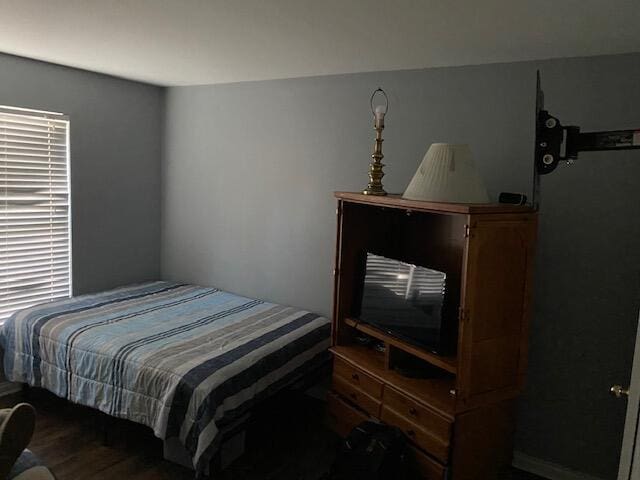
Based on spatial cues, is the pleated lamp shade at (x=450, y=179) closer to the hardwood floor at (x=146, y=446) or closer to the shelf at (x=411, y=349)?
the shelf at (x=411, y=349)

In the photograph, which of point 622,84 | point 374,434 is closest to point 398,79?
point 622,84

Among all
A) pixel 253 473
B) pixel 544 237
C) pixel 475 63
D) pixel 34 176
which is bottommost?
pixel 253 473

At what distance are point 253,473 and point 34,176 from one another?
2473 mm

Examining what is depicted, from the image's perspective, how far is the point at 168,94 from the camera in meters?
4.13

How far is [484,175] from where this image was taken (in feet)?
8.93

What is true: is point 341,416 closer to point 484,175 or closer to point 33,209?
point 484,175

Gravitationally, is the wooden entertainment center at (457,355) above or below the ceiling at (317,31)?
below

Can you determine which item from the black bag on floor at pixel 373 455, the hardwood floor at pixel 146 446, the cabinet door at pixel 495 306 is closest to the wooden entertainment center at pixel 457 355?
the cabinet door at pixel 495 306

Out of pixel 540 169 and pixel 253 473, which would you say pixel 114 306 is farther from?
pixel 540 169

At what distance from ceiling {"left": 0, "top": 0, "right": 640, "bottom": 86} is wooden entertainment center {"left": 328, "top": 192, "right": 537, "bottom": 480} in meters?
0.77

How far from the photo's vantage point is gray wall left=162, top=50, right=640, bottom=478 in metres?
2.39

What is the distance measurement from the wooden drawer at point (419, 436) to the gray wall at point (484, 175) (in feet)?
2.37

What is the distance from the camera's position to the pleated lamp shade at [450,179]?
2.21m

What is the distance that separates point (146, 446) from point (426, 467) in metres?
1.60
